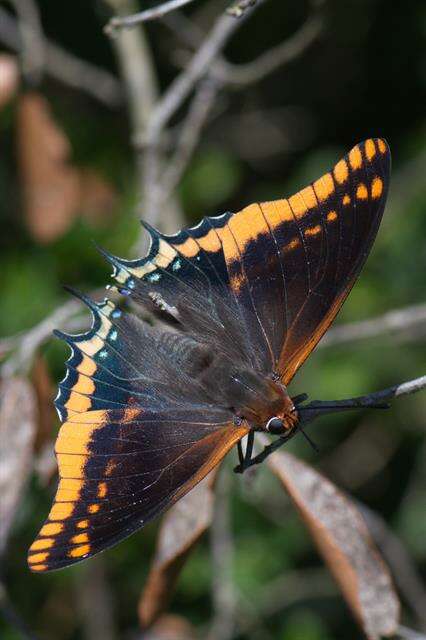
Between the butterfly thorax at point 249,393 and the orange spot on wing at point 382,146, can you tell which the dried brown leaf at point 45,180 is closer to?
the butterfly thorax at point 249,393

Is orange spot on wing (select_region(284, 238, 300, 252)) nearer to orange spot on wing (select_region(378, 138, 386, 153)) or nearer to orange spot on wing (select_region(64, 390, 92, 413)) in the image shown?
orange spot on wing (select_region(378, 138, 386, 153))

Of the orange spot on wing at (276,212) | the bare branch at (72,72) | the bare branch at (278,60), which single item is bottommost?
the orange spot on wing at (276,212)

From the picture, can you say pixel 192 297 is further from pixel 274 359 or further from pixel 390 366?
pixel 390 366

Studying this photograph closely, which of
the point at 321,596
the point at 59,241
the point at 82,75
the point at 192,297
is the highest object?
the point at 82,75

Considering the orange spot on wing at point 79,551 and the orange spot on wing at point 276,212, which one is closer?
the orange spot on wing at point 79,551

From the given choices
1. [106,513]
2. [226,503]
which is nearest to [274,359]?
[106,513]

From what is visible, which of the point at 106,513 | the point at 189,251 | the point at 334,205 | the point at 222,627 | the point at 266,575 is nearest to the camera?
the point at 106,513

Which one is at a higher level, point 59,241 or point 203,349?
point 59,241

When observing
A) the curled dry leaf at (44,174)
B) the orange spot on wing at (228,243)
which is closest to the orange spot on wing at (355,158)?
the orange spot on wing at (228,243)
